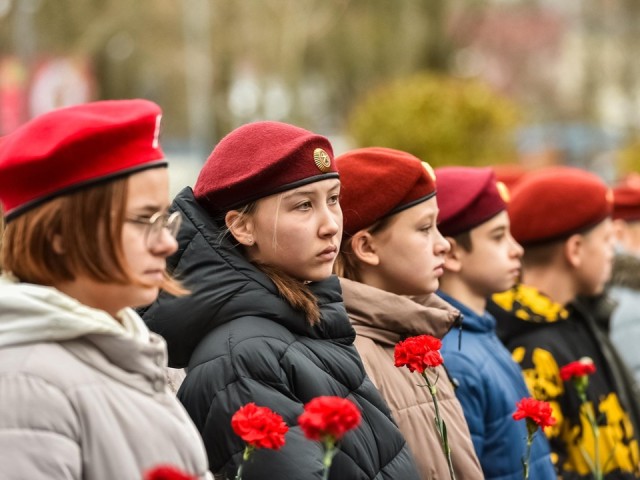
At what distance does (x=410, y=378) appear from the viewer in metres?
4.06

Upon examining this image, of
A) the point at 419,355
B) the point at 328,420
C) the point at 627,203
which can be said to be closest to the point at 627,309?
the point at 627,203

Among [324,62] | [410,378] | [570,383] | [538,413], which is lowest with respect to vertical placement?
[324,62]

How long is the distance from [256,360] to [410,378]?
3.09ft

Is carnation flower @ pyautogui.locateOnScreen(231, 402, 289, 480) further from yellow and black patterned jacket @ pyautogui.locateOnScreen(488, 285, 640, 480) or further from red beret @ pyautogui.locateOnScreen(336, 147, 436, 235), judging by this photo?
yellow and black patterned jacket @ pyautogui.locateOnScreen(488, 285, 640, 480)

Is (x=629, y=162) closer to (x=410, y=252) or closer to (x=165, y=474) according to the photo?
(x=410, y=252)

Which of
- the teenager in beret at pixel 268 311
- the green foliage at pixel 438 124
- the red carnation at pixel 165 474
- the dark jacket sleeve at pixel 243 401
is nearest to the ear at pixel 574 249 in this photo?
the teenager in beret at pixel 268 311

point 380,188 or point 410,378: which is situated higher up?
point 380,188

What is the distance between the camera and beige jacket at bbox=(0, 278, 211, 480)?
2.48 meters

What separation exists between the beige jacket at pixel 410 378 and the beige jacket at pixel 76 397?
1.31 meters

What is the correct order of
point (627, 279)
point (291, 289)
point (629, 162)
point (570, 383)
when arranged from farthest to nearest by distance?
point (629, 162), point (627, 279), point (570, 383), point (291, 289)

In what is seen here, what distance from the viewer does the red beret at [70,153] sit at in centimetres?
264

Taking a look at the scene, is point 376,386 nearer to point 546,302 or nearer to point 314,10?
point 546,302

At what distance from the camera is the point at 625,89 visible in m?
42.1

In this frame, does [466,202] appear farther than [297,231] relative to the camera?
Yes
